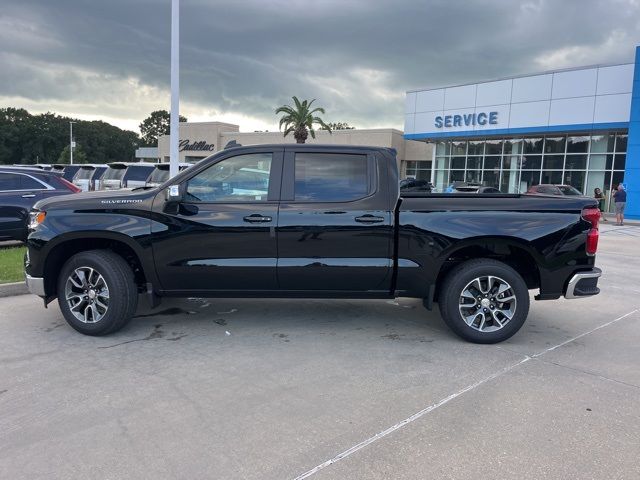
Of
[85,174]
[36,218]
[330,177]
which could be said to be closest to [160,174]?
[85,174]

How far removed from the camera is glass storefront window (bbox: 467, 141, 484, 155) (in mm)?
33094

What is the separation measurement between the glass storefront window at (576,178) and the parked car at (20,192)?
2635 cm

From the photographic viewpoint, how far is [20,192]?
994 cm

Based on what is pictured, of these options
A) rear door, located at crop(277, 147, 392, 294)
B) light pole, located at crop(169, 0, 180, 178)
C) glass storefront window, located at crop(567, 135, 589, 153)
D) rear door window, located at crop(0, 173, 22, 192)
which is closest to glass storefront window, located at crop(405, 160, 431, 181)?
glass storefront window, located at crop(567, 135, 589, 153)

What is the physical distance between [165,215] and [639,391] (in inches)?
171

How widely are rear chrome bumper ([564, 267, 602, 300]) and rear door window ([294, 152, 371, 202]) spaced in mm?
2184

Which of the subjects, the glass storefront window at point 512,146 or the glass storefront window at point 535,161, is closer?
the glass storefront window at point 535,161

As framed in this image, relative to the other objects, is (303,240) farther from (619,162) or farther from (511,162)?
(511,162)

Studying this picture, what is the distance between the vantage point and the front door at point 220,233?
16.1 ft

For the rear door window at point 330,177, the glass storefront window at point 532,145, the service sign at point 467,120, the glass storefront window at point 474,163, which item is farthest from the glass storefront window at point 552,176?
the rear door window at point 330,177

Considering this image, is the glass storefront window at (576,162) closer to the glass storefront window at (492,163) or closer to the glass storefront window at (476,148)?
the glass storefront window at (492,163)

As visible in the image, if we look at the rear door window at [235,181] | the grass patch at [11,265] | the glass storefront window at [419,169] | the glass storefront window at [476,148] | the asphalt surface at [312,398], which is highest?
the glass storefront window at [476,148]

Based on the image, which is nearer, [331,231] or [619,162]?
[331,231]

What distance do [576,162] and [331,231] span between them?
27812 mm
